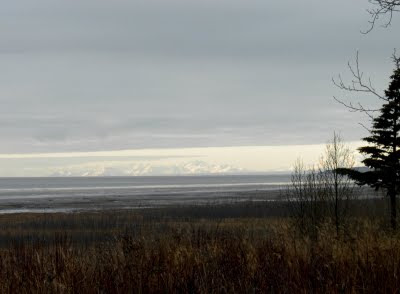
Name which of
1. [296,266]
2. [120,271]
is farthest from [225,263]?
[120,271]

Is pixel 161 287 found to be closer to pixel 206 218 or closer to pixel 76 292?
pixel 76 292

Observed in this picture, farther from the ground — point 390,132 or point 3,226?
point 390,132

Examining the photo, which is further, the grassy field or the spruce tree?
the spruce tree

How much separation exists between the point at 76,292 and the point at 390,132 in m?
31.5

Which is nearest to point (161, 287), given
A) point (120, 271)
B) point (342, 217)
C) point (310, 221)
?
point (120, 271)

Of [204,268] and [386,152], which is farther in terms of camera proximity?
[386,152]

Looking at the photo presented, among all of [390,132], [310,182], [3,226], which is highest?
[390,132]

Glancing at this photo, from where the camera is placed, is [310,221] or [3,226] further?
[3,226]

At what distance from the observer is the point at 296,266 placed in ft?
24.7

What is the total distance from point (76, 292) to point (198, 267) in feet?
5.50

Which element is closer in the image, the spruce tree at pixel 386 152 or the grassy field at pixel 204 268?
the grassy field at pixel 204 268

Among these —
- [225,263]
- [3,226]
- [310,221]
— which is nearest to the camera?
[225,263]

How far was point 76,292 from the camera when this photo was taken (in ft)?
22.9

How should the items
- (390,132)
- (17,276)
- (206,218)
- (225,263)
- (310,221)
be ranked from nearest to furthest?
(17,276) → (225,263) → (310,221) → (390,132) → (206,218)
